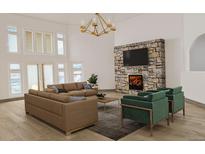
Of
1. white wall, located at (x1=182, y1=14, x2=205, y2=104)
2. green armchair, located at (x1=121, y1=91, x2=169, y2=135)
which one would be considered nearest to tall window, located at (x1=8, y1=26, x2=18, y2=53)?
green armchair, located at (x1=121, y1=91, x2=169, y2=135)

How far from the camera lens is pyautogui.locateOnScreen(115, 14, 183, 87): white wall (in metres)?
6.68

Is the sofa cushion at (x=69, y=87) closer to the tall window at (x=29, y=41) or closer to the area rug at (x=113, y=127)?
the area rug at (x=113, y=127)

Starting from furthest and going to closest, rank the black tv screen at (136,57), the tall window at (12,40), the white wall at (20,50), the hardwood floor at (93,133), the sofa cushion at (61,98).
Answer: the tall window at (12,40) → the black tv screen at (136,57) → the white wall at (20,50) → the sofa cushion at (61,98) → the hardwood floor at (93,133)

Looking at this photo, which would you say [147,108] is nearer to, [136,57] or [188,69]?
[188,69]

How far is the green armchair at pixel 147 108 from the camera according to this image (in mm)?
3384

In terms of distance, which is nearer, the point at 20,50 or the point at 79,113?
the point at 79,113

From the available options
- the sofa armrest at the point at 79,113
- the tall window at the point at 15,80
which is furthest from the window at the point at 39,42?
the sofa armrest at the point at 79,113

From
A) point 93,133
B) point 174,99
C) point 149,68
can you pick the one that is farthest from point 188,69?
point 93,133

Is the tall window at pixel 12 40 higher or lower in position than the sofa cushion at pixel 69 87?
higher

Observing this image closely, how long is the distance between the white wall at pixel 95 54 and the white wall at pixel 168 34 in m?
2.13

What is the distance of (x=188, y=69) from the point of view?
6352mm

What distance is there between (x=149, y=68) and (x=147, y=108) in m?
4.53

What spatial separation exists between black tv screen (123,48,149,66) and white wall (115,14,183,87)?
74cm
